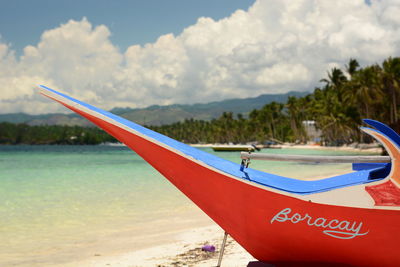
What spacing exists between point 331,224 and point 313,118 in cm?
7912

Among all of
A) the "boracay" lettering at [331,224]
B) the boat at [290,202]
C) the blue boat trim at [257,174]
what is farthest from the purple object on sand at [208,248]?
the "boracay" lettering at [331,224]

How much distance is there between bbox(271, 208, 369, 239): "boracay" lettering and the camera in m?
3.16

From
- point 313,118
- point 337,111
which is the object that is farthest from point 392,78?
point 313,118

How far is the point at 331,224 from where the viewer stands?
319 centimetres

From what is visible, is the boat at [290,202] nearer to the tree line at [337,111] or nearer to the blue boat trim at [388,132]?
the blue boat trim at [388,132]

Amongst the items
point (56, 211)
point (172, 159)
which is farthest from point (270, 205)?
point (56, 211)

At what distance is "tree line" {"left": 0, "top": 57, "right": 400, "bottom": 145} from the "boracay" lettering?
28346mm

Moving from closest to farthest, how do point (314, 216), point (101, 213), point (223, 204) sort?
point (314, 216) < point (223, 204) < point (101, 213)

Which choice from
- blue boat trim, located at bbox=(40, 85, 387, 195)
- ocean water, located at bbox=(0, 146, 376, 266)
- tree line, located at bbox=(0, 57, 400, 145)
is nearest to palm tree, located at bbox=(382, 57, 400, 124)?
tree line, located at bbox=(0, 57, 400, 145)

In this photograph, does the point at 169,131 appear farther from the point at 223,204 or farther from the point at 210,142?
the point at 223,204

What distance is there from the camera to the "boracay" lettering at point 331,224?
316cm

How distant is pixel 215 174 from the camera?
3266 mm

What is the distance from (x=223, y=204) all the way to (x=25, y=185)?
15970 millimetres

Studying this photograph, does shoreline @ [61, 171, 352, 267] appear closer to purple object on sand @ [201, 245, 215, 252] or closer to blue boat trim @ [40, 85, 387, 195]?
purple object on sand @ [201, 245, 215, 252]
